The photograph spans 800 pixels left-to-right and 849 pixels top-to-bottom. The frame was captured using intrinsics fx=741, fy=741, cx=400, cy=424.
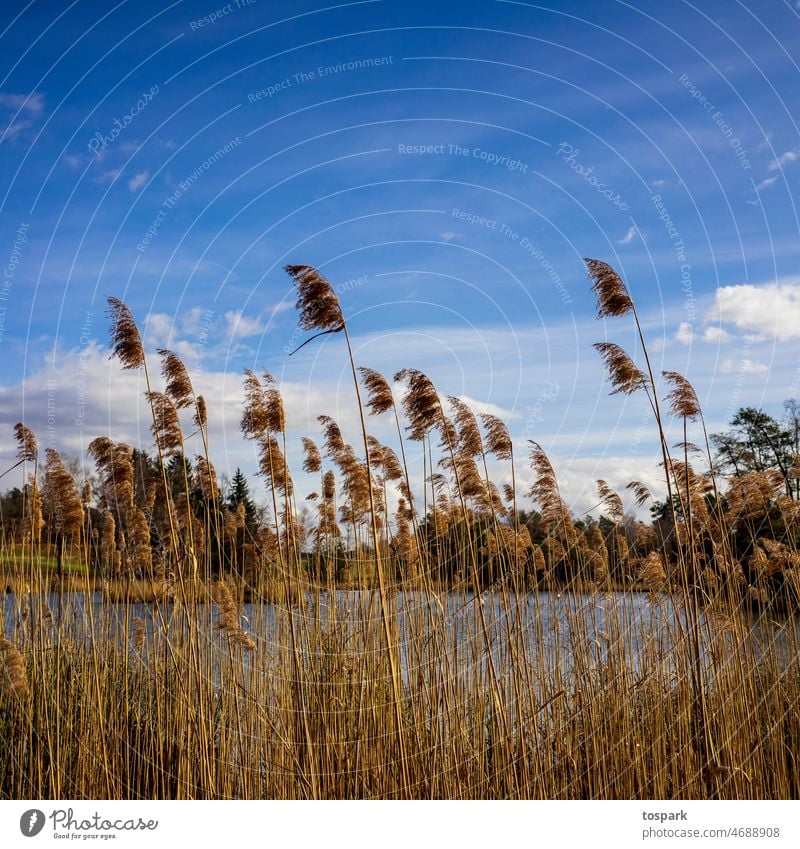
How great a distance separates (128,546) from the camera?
221 inches

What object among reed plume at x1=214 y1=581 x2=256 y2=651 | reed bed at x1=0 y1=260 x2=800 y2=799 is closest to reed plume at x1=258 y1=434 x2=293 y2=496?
reed bed at x1=0 y1=260 x2=800 y2=799

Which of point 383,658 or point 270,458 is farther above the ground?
point 270,458

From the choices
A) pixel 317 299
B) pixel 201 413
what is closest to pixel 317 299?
pixel 317 299

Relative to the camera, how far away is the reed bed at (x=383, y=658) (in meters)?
4.18

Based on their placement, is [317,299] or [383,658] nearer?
[317,299]

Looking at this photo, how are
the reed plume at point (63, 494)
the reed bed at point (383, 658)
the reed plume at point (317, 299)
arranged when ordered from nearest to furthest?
the reed plume at point (317, 299) → the reed bed at point (383, 658) → the reed plume at point (63, 494)

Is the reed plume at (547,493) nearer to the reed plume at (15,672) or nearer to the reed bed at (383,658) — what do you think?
the reed bed at (383,658)

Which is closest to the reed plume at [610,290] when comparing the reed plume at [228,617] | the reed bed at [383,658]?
the reed bed at [383,658]

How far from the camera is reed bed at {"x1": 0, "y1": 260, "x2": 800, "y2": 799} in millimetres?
4180

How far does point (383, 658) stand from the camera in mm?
4941

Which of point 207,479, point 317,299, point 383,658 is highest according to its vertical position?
point 317,299

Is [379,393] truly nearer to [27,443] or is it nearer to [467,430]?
[467,430]

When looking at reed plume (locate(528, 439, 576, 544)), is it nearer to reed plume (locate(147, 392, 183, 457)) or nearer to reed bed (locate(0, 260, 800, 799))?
reed bed (locate(0, 260, 800, 799))
